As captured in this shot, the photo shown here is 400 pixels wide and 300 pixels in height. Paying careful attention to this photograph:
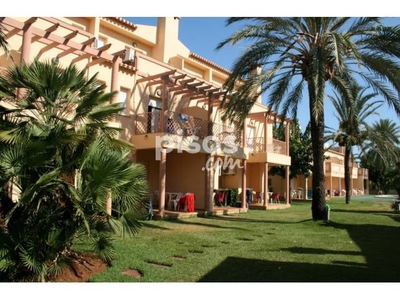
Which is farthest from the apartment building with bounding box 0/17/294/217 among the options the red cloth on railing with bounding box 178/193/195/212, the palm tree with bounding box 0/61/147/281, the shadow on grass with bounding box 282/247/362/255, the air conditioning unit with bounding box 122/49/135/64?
the shadow on grass with bounding box 282/247/362/255

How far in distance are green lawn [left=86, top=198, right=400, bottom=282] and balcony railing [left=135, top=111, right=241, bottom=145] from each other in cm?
451

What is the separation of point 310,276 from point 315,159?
888cm

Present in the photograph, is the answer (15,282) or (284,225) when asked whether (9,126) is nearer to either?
(15,282)

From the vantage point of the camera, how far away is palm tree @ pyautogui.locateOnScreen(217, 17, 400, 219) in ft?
39.9

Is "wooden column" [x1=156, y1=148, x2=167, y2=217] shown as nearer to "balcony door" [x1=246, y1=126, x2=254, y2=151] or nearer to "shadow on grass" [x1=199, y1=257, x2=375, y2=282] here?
"shadow on grass" [x1=199, y1=257, x2=375, y2=282]

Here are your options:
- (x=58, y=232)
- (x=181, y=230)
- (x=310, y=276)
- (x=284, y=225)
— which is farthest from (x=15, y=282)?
(x=284, y=225)

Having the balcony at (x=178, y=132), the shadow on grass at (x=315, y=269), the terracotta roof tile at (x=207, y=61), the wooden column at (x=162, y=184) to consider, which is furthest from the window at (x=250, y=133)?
the shadow on grass at (x=315, y=269)

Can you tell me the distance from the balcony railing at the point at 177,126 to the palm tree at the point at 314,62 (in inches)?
94.5

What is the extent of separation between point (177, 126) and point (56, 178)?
10.3 m

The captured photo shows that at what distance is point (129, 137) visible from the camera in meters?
15.3

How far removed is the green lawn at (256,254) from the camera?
20.5 feet

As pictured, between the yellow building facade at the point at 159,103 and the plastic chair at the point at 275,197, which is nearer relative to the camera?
the yellow building facade at the point at 159,103

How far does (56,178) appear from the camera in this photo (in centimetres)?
598

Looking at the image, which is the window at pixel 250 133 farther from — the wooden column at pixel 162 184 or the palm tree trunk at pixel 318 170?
the wooden column at pixel 162 184
